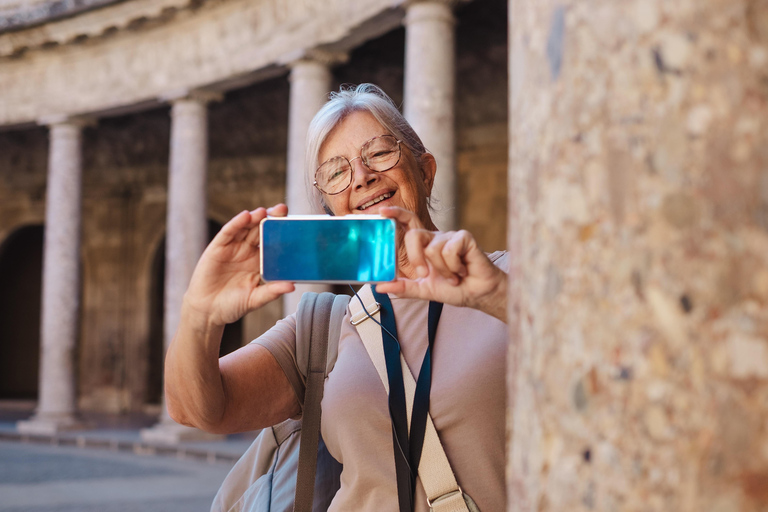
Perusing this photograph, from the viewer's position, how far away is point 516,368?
863mm

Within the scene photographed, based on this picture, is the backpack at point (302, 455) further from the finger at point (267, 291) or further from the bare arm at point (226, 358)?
the finger at point (267, 291)

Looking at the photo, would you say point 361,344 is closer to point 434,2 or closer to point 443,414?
point 443,414

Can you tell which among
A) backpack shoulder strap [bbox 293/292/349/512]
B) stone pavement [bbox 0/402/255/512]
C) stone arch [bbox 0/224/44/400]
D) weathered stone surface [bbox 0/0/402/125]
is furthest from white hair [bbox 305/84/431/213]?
stone arch [bbox 0/224/44/400]

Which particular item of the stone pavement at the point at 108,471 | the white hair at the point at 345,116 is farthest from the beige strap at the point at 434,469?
the stone pavement at the point at 108,471

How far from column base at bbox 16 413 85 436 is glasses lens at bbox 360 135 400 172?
11845 mm

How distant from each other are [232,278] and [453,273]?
426 millimetres

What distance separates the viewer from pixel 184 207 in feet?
37.5

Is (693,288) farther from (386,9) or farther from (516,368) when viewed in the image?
(386,9)

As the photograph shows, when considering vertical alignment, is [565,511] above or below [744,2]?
below

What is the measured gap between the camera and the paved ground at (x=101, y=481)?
722cm

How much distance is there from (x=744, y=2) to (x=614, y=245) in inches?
9.5

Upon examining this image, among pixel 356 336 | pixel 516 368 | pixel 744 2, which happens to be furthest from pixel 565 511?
pixel 356 336

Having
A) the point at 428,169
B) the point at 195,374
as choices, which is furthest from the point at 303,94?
the point at 195,374

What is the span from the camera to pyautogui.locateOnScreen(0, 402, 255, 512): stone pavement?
24.0 feet
